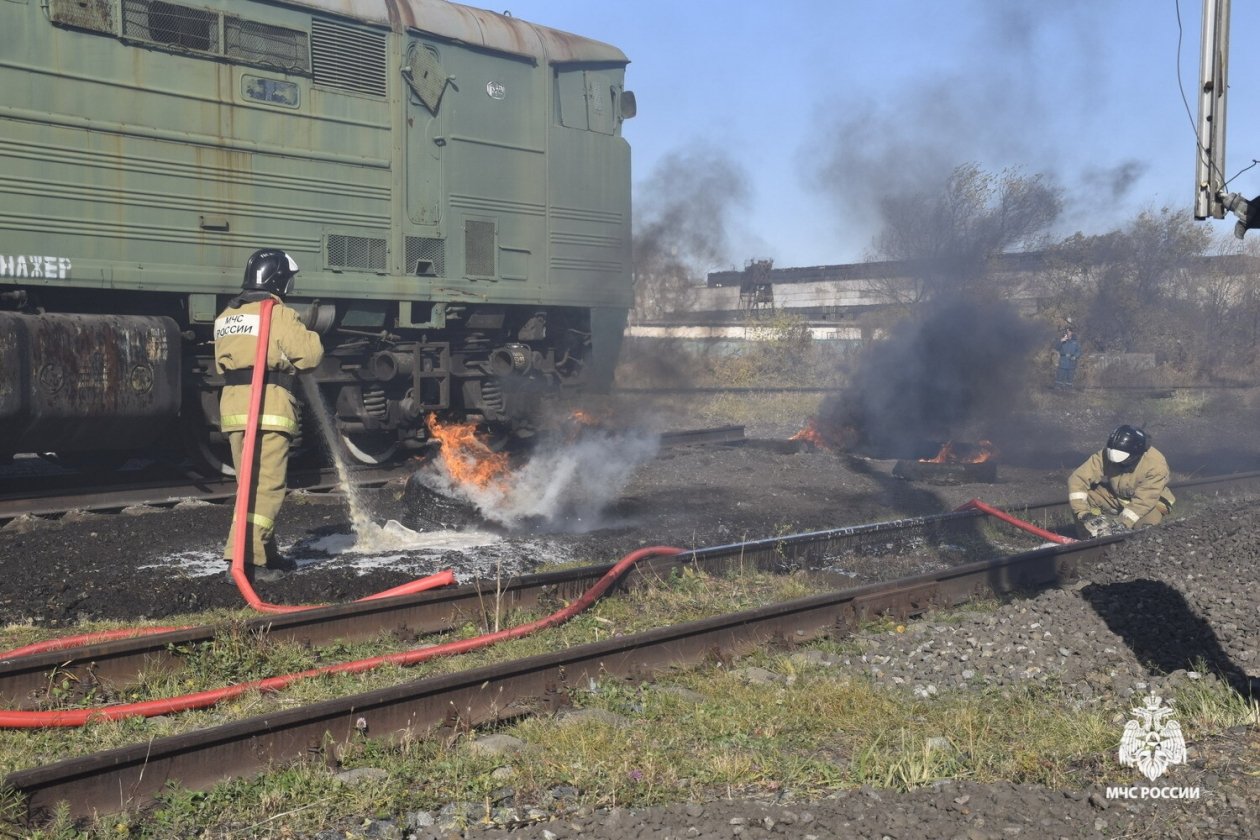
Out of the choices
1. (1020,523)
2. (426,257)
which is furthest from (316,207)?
(1020,523)

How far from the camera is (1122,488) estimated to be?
9.78 m

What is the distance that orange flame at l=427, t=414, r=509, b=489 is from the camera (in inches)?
376

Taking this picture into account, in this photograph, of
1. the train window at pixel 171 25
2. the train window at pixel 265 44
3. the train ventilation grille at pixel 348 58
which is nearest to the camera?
the train window at pixel 171 25

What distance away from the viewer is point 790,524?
945 cm

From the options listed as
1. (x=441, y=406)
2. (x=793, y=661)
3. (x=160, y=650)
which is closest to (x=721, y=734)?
(x=793, y=661)

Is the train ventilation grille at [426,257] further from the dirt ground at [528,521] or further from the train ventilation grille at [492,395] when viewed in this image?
the dirt ground at [528,521]

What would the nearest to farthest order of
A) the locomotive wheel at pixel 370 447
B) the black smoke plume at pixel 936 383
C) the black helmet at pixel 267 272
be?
the black helmet at pixel 267 272
the locomotive wheel at pixel 370 447
the black smoke plume at pixel 936 383

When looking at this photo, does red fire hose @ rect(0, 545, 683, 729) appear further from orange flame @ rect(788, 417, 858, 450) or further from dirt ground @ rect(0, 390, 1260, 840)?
orange flame @ rect(788, 417, 858, 450)

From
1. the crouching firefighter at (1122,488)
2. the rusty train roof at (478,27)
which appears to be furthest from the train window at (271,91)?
the crouching firefighter at (1122,488)

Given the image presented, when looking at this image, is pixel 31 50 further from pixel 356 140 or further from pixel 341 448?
pixel 341 448

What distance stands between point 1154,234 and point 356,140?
28295mm

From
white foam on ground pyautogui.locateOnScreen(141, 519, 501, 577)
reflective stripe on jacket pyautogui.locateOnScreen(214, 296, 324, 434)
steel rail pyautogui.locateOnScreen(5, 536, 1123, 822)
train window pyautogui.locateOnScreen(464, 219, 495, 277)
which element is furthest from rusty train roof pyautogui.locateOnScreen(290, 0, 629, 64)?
steel rail pyautogui.locateOnScreen(5, 536, 1123, 822)

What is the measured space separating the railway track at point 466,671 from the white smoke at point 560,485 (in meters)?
2.42

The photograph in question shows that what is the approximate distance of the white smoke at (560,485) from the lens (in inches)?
364
